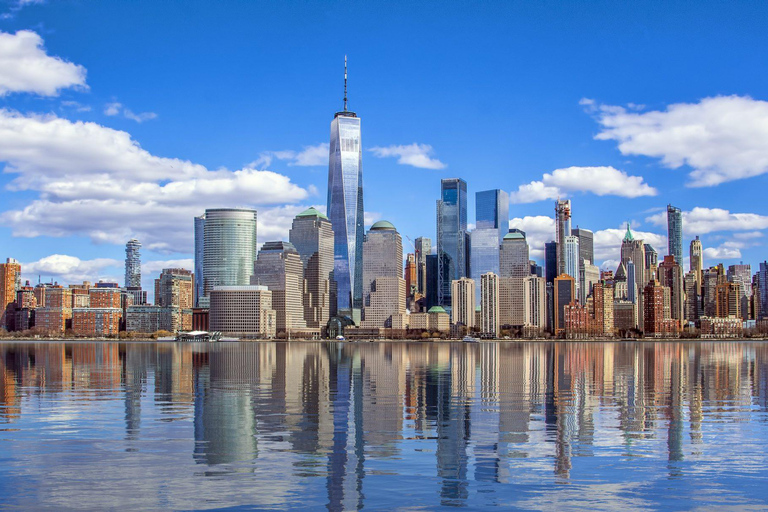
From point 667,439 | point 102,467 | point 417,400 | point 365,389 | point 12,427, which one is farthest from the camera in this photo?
point 365,389

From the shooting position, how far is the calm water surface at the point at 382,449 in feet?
112

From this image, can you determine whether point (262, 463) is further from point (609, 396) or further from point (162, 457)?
point (609, 396)

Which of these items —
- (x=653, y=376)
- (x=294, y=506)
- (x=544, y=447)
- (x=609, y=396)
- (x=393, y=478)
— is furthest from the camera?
(x=653, y=376)

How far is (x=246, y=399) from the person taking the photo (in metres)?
72.3

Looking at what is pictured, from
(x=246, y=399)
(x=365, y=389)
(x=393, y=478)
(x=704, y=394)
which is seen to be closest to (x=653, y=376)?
(x=704, y=394)

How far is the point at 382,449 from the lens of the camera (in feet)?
147

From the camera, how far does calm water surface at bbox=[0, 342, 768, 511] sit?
112 ft

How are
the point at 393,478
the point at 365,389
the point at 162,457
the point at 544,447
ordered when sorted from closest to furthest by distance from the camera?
the point at 393,478 < the point at 162,457 < the point at 544,447 < the point at 365,389

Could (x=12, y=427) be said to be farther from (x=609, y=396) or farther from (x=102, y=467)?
(x=609, y=396)

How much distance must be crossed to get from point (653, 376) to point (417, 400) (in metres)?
49.5

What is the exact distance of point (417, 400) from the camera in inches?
2822

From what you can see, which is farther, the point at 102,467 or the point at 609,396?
the point at 609,396

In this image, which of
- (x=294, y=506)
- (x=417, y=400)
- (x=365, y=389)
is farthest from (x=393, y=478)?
(x=365, y=389)

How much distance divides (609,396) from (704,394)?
33.5 ft
